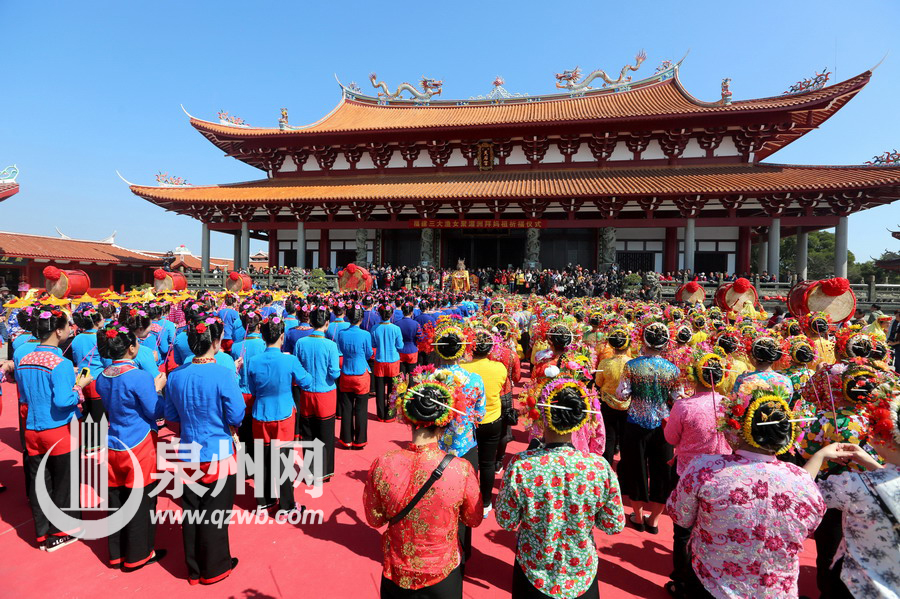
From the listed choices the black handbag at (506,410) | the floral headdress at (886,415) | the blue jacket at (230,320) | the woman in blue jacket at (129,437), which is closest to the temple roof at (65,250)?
the blue jacket at (230,320)

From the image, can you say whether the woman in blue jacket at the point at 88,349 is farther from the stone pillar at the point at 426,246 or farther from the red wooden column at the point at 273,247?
the red wooden column at the point at 273,247

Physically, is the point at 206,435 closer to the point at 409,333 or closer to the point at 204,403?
the point at 204,403

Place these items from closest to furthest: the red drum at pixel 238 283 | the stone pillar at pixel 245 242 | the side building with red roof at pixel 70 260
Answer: the red drum at pixel 238 283, the stone pillar at pixel 245 242, the side building with red roof at pixel 70 260

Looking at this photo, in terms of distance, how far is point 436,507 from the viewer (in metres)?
1.87

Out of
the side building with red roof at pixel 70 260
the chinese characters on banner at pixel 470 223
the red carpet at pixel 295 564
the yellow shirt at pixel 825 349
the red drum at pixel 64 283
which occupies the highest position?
the chinese characters on banner at pixel 470 223

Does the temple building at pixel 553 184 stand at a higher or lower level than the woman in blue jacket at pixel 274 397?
higher

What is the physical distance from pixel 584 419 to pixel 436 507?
773mm

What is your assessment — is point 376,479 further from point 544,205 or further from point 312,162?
point 312,162

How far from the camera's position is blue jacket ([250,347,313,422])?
3526 millimetres

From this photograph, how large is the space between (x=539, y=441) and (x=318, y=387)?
7.82ft

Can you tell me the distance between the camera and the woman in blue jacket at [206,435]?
290 cm

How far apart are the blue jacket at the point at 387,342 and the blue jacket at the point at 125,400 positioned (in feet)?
10.7

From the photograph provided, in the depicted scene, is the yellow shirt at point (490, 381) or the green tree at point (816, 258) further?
the green tree at point (816, 258)

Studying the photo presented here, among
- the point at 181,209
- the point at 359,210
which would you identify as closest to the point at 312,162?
the point at 359,210
